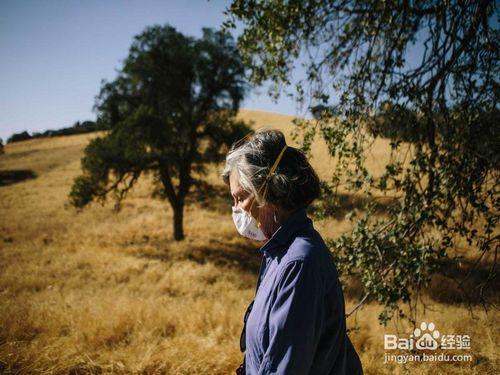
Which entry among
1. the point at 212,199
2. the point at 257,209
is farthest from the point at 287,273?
the point at 212,199

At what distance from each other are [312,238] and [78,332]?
4.33 m

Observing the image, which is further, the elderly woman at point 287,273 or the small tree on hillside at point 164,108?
the small tree on hillside at point 164,108

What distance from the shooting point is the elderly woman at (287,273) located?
1382mm

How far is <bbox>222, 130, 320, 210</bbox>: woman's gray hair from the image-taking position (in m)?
1.72

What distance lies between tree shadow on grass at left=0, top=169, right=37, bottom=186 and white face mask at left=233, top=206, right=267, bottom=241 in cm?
4161

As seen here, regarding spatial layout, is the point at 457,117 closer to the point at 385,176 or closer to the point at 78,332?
the point at 385,176

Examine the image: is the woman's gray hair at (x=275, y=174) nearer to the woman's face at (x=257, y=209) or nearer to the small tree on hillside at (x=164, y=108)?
the woman's face at (x=257, y=209)

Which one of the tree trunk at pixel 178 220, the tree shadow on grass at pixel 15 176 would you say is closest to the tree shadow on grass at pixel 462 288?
the tree trunk at pixel 178 220

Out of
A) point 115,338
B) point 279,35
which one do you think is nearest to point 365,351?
point 115,338

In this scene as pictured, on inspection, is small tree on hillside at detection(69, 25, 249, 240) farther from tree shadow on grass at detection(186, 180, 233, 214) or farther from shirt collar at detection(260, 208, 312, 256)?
shirt collar at detection(260, 208, 312, 256)

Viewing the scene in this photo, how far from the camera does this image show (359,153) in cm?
326

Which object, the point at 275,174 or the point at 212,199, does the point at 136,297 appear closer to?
the point at 275,174

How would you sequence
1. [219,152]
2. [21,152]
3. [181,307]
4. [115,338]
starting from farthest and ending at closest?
[21,152], [219,152], [181,307], [115,338]

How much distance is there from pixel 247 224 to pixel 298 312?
80cm
